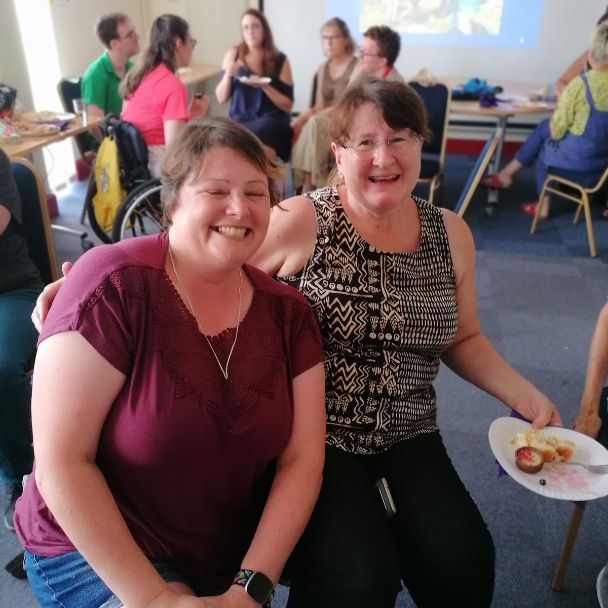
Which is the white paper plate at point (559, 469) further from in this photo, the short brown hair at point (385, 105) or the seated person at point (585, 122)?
the seated person at point (585, 122)

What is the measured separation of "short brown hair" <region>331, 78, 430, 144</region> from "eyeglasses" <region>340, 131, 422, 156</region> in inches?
0.8

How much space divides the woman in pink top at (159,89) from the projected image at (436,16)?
122 inches

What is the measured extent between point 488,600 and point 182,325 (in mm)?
780

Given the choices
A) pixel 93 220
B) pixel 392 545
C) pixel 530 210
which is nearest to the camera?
pixel 392 545

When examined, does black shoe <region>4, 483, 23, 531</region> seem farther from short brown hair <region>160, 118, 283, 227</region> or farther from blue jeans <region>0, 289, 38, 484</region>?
short brown hair <region>160, 118, 283, 227</region>

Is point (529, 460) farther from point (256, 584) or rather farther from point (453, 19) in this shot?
point (453, 19)

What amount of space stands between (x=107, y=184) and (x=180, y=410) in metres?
2.34

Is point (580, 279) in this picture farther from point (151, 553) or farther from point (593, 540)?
point (151, 553)

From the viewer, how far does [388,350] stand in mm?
→ 1233

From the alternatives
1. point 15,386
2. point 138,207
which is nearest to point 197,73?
point 138,207

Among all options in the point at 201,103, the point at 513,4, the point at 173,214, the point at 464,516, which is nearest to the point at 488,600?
the point at 464,516

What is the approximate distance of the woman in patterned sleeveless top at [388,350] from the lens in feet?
3.53

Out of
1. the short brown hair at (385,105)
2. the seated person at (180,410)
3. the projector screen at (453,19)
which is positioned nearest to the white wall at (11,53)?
the projector screen at (453,19)

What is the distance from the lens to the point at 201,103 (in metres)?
3.41
